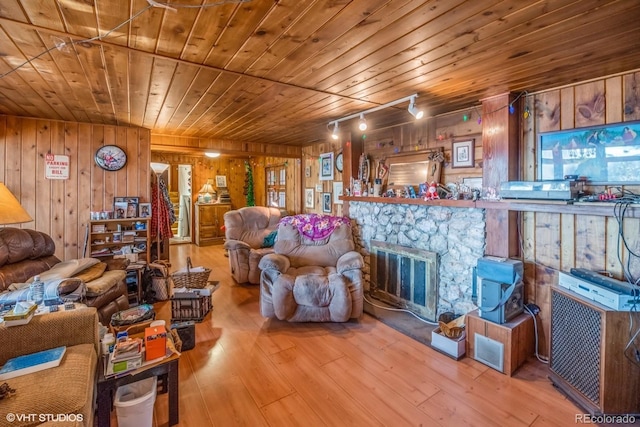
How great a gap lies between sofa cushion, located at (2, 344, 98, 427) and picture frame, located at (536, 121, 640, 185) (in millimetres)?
3274

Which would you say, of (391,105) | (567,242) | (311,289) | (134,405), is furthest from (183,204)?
(567,242)

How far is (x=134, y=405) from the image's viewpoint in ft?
5.40

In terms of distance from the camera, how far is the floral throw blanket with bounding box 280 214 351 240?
3834 millimetres

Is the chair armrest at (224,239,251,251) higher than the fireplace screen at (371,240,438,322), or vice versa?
the chair armrest at (224,239,251,251)

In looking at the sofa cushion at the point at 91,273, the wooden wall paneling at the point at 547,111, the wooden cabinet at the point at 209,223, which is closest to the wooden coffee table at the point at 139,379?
the sofa cushion at the point at 91,273

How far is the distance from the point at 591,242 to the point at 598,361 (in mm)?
872

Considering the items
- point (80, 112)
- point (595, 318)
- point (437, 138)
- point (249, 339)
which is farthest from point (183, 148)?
point (595, 318)

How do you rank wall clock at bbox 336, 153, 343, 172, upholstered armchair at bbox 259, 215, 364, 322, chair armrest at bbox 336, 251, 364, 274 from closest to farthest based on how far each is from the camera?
upholstered armchair at bbox 259, 215, 364, 322 → chair armrest at bbox 336, 251, 364, 274 → wall clock at bbox 336, 153, 343, 172

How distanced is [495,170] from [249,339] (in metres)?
2.67

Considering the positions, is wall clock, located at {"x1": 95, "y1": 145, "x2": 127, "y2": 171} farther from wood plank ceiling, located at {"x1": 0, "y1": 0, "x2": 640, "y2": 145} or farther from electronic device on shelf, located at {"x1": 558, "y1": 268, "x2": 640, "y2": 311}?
electronic device on shelf, located at {"x1": 558, "y1": 268, "x2": 640, "y2": 311}

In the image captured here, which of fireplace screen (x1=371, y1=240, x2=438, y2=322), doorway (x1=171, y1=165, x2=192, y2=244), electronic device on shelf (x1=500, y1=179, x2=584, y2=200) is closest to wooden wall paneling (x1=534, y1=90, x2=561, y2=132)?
electronic device on shelf (x1=500, y1=179, x2=584, y2=200)

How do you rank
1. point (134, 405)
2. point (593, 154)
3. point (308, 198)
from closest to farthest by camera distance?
point (134, 405) → point (593, 154) → point (308, 198)

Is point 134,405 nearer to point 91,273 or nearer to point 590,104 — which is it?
point 91,273

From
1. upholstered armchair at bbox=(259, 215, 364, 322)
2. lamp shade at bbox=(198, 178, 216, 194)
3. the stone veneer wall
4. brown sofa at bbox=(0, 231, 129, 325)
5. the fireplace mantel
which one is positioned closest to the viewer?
the fireplace mantel
